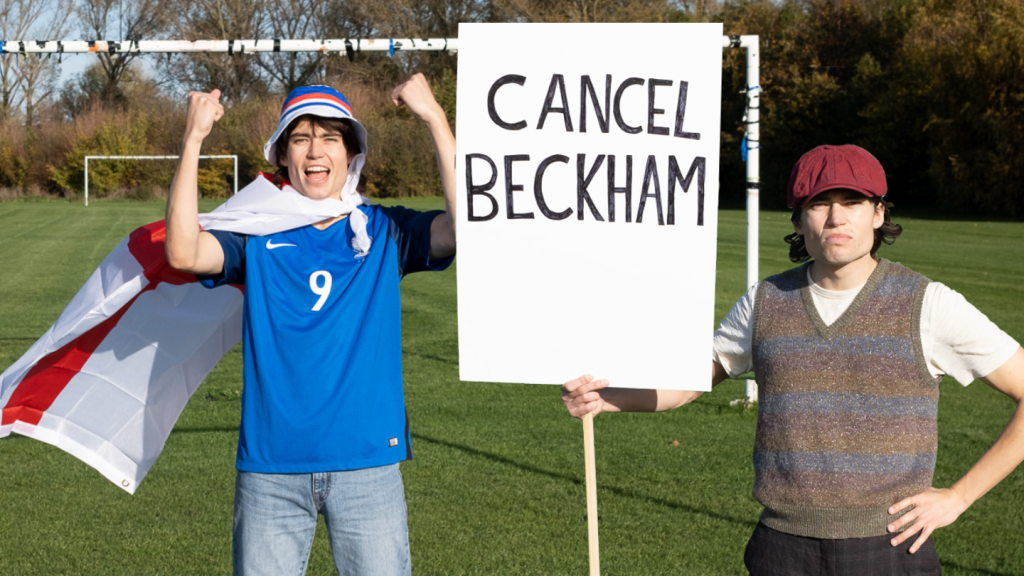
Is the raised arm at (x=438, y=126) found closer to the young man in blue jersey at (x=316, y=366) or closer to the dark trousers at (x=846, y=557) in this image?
the young man in blue jersey at (x=316, y=366)

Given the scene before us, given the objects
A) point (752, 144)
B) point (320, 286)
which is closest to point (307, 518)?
point (320, 286)

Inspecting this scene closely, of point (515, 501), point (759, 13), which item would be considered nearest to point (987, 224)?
point (759, 13)

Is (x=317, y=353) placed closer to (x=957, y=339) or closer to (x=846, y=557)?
(x=846, y=557)

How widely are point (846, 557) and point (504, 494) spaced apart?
375 cm

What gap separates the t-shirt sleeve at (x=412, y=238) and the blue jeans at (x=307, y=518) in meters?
0.62

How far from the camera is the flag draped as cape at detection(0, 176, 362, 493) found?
11.3ft

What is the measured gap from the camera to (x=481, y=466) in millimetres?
6812

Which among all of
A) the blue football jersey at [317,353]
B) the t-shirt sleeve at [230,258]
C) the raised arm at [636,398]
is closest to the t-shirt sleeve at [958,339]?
the raised arm at [636,398]

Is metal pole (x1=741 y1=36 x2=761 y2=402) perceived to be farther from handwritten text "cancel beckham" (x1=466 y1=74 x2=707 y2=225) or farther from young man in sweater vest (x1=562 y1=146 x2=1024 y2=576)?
handwritten text "cancel beckham" (x1=466 y1=74 x2=707 y2=225)

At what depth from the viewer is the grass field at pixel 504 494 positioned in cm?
523

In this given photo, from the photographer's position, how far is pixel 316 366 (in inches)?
116

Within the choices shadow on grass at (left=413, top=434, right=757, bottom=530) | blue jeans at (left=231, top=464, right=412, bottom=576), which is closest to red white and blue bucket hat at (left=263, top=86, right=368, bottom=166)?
blue jeans at (left=231, top=464, right=412, bottom=576)

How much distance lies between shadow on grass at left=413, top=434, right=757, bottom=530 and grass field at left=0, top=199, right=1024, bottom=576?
16 mm

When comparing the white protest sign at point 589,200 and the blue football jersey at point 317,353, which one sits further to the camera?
the blue football jersey at point 317,353
